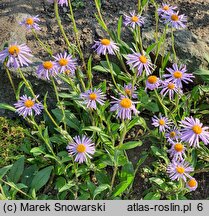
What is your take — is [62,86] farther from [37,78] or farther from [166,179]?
[166,179]

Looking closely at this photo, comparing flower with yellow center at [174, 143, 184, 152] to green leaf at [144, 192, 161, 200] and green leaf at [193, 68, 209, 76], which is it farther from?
green leaf at [193, 68, 209, 76]

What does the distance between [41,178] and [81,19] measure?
1706 millimetres

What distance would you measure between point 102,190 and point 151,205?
395 millimetres

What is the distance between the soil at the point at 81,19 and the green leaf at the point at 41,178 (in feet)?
3.03

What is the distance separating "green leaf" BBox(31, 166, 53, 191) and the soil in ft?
3.03

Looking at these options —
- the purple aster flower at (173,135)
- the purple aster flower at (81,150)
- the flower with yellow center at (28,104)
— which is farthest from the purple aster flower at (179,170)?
the flower with yellow center at (28,104)

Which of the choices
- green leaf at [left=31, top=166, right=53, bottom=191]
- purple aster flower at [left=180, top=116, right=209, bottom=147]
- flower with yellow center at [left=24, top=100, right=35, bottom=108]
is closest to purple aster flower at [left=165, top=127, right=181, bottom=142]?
purple aster flower at [left=180, top=116, right=209, bottom=147]

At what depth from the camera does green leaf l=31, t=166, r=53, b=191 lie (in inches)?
141

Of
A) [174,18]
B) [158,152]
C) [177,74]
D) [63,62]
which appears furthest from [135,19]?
[158,152]

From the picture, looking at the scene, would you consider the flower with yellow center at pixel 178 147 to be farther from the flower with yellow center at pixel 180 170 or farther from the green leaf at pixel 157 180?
the green leaf at pixel 157 180

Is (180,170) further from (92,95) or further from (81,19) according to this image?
(81,19)

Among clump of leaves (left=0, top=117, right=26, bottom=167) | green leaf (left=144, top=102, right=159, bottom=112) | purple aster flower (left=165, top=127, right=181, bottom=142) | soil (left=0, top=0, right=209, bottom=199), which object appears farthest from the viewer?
soil (left=0, top=0, right=209, bottom=199)

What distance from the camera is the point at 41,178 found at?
3.60 metres

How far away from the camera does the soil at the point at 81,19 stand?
4.31 m
